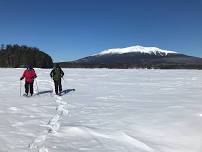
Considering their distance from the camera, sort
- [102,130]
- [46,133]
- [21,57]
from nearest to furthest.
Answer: [46,133], [102,130], [21,57]

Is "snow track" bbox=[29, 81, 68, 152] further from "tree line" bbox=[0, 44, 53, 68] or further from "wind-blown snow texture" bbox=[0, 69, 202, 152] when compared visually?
"tree line" bbox=[0, 44, 53, 68]

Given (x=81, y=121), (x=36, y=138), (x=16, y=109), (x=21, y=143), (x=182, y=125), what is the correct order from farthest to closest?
1. (x=16, y=109)
2. (x=81, y=121)
3. (x=182, y=125)
4. (x=36, y=138)
5. (x=21, y=143)

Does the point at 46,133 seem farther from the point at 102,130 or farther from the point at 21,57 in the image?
the point at 21,57

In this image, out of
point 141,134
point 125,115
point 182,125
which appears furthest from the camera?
point 125,115

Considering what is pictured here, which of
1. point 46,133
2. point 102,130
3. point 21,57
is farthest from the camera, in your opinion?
point 21,57

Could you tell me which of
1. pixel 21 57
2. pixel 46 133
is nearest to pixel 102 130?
pixel 46 133

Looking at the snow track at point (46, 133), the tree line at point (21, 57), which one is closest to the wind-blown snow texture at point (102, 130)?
the snow track at point (46, 133)

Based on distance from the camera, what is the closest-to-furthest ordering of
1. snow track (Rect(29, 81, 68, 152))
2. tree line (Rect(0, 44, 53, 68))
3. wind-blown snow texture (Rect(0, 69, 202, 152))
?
1. snow track (Rect(29, 81, 68, 152))
2. wind-blown snow texture (Rect(0, 69, 202, 152))
3. tree line (Rect(0, 44, 53, 68))

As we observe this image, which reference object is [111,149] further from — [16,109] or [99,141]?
[16,109]

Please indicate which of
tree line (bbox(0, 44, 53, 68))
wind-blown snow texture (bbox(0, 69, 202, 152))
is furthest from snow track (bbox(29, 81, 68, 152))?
tree line (bbox(0, 44, 53, 68))

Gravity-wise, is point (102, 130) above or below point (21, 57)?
below

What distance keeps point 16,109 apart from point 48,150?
5.74 metres

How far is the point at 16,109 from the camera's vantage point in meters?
11.5

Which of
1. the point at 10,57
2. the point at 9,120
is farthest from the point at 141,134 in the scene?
the point at 10,57
